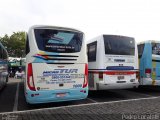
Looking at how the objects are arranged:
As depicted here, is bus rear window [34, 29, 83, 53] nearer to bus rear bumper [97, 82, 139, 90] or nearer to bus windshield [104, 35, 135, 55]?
bus windshield [104, 35, 135, 55]

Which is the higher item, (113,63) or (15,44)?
(15,44)

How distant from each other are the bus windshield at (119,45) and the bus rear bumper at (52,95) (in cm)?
281

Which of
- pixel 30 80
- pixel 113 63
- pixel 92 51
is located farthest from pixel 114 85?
pixel 30 80

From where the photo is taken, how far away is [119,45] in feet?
36.3

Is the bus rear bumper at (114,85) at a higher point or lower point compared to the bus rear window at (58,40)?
lower

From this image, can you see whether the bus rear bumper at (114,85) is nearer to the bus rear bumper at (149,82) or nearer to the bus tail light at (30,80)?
the bus rear bumper at (149,82)

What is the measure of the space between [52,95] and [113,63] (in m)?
3.71

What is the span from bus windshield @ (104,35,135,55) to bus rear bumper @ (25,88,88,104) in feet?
9.22

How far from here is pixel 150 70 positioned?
11.9 m

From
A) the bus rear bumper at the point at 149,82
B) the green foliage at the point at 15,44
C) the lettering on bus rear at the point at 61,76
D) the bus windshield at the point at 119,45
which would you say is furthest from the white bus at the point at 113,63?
the green foliage at the point at 15,44

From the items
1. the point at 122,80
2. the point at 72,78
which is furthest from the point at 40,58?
the point at 122,80

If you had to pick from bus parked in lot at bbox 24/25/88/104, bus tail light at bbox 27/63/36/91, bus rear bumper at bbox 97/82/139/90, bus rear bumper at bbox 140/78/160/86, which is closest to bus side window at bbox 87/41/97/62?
bus rear bumper at bbox 97/82/139/90

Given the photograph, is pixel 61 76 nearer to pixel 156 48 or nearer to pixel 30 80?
pixel 30 80

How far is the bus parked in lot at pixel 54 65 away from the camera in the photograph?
8.16 meters
